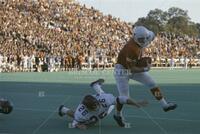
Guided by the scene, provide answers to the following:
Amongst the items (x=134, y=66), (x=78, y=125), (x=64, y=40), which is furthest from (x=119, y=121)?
(x=64, y=40)

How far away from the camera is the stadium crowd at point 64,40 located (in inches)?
1773

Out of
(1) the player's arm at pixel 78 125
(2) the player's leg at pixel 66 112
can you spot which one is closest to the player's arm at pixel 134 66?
(1) the player's arm at pixel 78 125

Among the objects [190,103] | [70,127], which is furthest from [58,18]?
[70,127]

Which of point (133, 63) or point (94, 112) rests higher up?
point (133, 63)

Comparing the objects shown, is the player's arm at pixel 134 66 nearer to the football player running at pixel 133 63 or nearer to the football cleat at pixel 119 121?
the football player running at pixel 133 63

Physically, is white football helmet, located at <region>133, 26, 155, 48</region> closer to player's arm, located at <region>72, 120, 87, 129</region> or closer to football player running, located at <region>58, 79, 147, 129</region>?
football player running, located at <region>58, 79, 147, 129</region>

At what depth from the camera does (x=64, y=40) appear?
5119 cm

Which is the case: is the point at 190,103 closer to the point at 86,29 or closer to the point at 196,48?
the point at 86,29

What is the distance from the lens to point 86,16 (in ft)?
198

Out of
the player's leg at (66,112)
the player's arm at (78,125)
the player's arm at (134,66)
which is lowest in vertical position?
the player's arm at (78,125)

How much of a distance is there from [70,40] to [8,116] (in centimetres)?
3966

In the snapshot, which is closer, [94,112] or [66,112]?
[94,112]

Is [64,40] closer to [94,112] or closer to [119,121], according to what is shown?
[119,121]

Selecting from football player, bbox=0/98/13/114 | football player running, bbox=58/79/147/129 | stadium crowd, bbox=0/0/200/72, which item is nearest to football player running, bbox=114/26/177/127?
football player running, bbox=58/79/147/129
